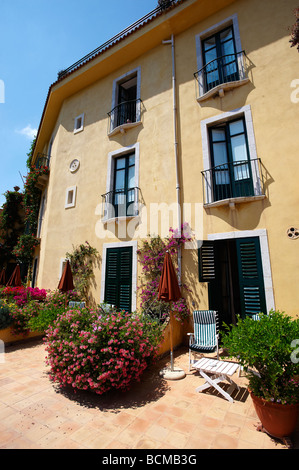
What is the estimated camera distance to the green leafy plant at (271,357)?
294 cm

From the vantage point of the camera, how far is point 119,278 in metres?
8.62

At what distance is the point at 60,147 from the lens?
12.2m

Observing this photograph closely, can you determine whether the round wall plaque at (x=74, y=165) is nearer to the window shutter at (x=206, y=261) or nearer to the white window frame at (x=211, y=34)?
the white window frame at (x=211, y=34)

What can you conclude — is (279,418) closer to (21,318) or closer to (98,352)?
(98,352)

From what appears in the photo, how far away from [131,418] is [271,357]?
2266 millimetres

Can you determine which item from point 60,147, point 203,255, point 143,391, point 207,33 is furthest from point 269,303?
point 60,147

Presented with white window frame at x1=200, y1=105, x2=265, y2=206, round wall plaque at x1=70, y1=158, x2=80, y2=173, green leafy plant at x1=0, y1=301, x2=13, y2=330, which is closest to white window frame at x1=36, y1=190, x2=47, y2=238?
round wall plaque at x1=70, y1=158, x2=80, y2=173

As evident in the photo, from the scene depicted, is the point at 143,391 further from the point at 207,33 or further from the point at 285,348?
the point at 207,33

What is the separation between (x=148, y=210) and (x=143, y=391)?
18.5ft

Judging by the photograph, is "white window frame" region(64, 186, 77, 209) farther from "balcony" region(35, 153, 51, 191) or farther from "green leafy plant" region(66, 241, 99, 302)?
"balcony" region(35, 153, 51, 191)

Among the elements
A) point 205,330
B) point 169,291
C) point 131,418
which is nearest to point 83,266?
point 169,291

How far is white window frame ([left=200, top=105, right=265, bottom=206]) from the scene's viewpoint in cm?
652

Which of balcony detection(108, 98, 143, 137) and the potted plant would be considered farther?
balcony detection(108, 98, 143, 137)

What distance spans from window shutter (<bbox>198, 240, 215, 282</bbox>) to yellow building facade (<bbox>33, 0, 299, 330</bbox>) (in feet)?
0.10
